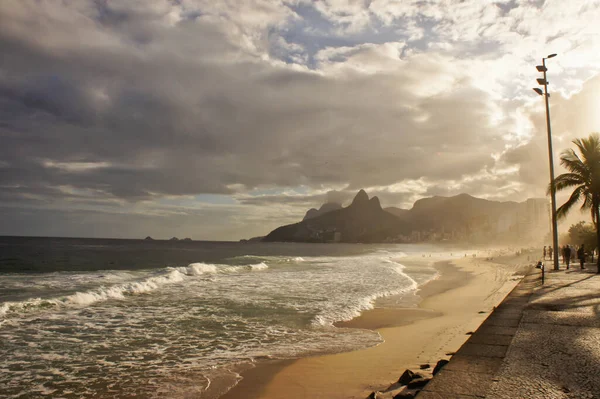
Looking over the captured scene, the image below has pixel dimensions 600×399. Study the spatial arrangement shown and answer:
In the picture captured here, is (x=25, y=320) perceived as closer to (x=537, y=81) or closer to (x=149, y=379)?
(x=149, y=379)

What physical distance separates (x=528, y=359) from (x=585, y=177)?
15.0 m

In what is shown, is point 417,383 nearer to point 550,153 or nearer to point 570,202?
point 570,202

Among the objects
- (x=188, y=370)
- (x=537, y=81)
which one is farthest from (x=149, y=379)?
(x=537, y=81)

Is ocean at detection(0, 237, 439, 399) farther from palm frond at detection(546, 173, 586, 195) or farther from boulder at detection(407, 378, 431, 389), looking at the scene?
palm frond at detection(546, 173, 586, 195)

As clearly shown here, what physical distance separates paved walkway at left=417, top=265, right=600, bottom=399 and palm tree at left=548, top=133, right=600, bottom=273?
412 inches

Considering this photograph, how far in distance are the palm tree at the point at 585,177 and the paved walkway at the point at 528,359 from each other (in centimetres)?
1046

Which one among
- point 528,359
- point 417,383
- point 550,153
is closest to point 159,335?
point 417,383

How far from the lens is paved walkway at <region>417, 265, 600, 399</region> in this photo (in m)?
3.64

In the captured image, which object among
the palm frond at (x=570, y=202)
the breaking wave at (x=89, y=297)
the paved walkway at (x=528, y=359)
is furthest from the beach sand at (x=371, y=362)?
the breaking wave at (x=89, y=297)

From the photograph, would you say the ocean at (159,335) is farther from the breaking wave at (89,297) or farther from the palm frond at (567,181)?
the palm frond at (567,181)

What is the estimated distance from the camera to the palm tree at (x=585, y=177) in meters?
15.9

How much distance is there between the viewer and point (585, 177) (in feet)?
53.3

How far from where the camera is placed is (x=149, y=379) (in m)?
6.23

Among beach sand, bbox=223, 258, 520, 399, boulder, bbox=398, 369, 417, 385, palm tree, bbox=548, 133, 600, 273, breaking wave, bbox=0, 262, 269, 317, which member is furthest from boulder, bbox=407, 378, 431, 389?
palm tree, bbox=548, 133, 600, 273
